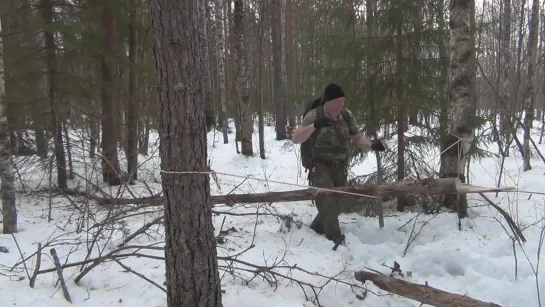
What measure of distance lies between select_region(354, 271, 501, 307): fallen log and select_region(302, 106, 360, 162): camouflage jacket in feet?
5.12

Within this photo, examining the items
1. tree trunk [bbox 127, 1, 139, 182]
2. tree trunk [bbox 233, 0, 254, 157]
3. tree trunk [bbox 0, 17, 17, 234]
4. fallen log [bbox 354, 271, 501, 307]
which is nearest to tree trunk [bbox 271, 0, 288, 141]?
tree trunk [bbox 233, 0, 254, 157]

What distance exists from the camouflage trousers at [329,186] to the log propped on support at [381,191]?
1.97 ft

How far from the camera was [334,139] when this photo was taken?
4781 mm

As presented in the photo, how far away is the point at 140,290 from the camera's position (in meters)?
3.53

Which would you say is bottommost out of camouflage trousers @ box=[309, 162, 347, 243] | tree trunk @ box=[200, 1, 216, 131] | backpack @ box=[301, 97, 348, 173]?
camouflage trousers @ box=[309, 162, 347, 243]

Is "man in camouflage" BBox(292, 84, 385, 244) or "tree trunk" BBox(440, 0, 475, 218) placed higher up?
"tree trunk" BBox(440, 0, 475, 218)

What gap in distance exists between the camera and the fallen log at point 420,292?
121 inches

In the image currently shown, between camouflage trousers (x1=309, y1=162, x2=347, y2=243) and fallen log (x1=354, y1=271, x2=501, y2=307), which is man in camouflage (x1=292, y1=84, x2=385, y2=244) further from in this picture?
fallen log (x1=354, y1=271, x2=501, y2=307)

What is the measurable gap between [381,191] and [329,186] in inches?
38.7

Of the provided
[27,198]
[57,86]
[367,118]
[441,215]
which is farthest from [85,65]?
[441,215]

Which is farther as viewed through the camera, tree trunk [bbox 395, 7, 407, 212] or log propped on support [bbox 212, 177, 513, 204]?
tree trunk [bbox 395, 7, 407, 212]

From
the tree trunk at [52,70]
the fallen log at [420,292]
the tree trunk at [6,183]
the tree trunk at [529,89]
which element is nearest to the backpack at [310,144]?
the fallen log at [420,292]

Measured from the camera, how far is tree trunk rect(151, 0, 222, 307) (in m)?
2.49

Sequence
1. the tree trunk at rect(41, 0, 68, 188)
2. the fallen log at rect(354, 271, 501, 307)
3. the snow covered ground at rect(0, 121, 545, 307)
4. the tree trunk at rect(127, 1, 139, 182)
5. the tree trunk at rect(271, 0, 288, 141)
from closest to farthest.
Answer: the fallen log at rect(354, 271, 501, 307), the snow covered ground at rect(0, 121, 545, 307), the tree trunk at rect(41, 0, 68, 188), the tree trunk at rect(127, 1, 139, 182), the tree trunk at rect(271, 0, 288, 141)
